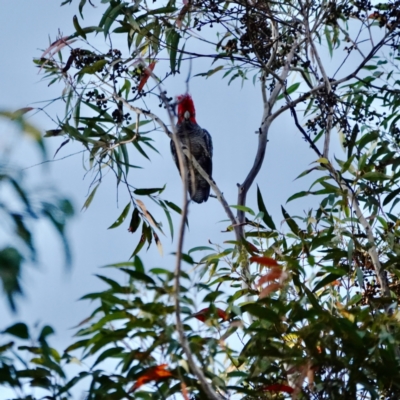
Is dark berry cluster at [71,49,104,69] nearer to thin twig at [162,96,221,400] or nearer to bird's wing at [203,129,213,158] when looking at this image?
thin twig at [162,96,221,400]

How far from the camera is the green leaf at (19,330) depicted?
5.23ft

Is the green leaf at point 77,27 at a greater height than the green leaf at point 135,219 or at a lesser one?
greater

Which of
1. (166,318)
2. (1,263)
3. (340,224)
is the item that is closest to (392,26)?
(340,224)

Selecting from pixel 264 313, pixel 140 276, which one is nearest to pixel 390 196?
pixel 264 313

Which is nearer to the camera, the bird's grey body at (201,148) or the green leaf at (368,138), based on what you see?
the green leaf at (368,138)

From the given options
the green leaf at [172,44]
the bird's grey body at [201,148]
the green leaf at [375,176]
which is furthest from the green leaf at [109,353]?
the bird's grey body at [201,148]

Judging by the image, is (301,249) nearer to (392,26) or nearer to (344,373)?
(344,373)

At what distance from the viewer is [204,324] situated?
1.73m

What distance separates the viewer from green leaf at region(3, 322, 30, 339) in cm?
159

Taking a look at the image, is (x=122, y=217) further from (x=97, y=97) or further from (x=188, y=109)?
(x=188, y=109)

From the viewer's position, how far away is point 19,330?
160cm

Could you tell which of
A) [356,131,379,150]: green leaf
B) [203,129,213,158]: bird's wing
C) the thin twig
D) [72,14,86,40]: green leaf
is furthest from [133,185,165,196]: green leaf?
[203,129,213,158]: bird's wing

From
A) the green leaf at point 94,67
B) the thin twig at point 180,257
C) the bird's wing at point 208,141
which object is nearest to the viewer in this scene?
the thin twig at point 180,257

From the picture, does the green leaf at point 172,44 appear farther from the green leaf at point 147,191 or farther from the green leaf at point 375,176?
the green leaf at point 375,176
